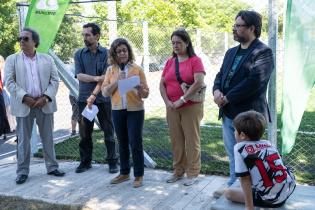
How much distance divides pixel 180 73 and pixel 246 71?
3.08ft

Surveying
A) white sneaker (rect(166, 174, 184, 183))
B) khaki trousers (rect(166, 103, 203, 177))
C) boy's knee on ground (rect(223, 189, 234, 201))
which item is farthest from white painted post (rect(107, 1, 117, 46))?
boy's knee on ground (rect(223, 189, 234, 201))

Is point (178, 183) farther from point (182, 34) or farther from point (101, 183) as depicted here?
point (182, 34)

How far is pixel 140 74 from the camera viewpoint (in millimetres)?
4832

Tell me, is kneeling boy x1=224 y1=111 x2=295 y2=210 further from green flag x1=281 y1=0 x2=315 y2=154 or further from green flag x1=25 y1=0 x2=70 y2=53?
green flag x1=25 y1=0 x2=70 y2=53

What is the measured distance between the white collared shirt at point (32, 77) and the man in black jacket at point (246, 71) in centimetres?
236

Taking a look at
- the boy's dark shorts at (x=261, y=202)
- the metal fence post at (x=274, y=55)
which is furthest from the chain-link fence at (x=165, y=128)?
the boy's dark shorts at (x=261, y=202)

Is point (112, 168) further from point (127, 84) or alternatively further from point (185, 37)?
point (185, 37)

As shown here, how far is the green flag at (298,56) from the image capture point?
12.6 ft

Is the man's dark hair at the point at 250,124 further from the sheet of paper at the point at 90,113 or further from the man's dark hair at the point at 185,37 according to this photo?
the sheet of paper at the point at 90,113

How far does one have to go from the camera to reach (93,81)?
17.1 feet

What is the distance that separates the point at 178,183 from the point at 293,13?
2.41 m

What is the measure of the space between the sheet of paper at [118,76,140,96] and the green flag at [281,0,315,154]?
164 centimetres

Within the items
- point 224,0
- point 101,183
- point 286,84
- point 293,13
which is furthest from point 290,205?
point 224,0

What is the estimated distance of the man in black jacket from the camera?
3.91 meters
